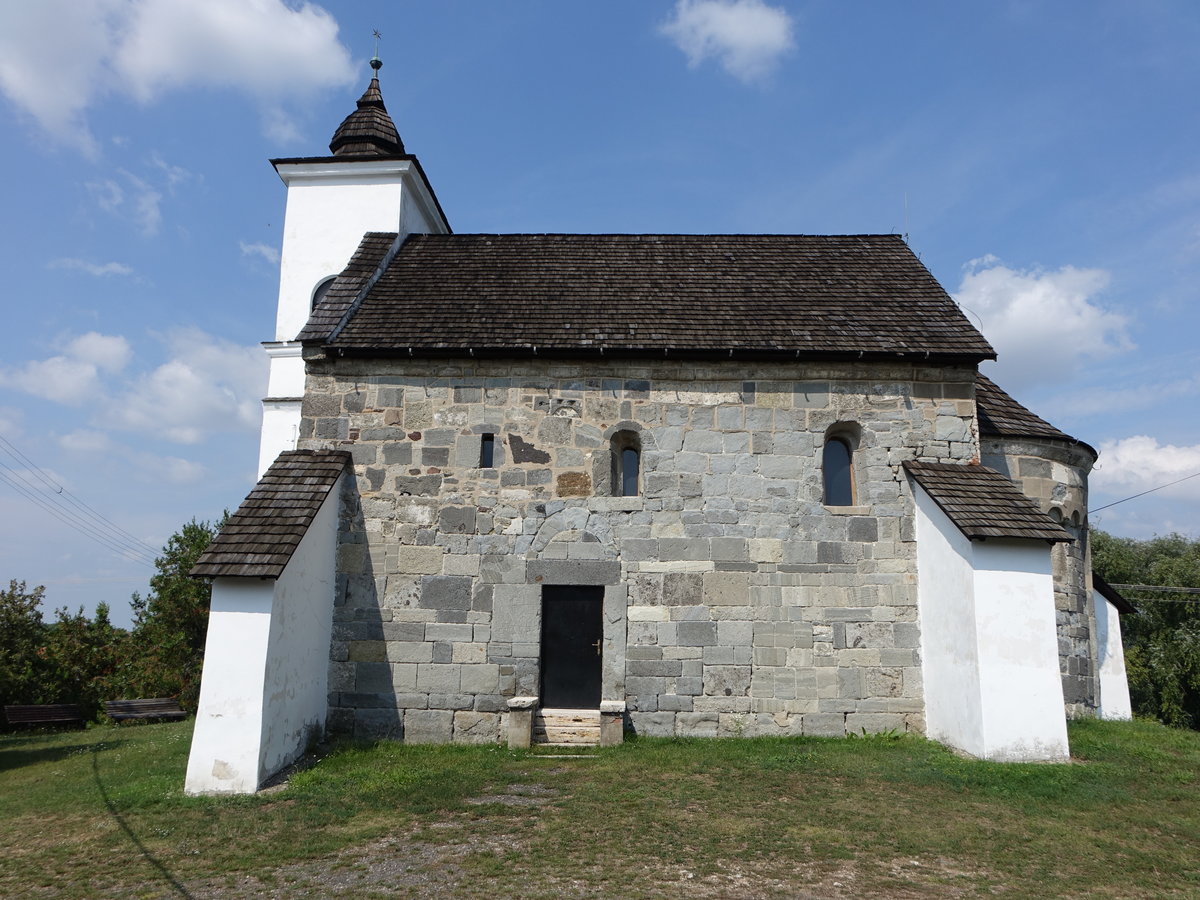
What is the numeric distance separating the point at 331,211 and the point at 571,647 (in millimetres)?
11754

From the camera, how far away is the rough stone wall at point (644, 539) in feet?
31.4

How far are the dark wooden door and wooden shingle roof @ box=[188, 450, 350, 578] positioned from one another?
3098 millimetres

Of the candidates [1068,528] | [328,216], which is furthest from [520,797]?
[328,216]

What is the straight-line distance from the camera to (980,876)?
17.9 feet

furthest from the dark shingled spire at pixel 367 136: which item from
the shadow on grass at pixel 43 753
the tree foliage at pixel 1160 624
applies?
the tree foliage at pixel 1160 624

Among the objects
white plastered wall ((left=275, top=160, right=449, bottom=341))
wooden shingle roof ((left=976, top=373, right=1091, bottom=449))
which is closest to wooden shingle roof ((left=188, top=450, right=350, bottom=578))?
white plastered wall ((left=275, top=160, right=449, bottom=341))

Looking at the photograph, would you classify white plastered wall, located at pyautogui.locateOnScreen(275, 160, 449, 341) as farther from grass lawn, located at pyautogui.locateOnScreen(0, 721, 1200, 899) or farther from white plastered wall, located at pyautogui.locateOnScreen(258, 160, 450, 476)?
grass lawn, located at pyautogui.locateOnScreen(0, 721, 1200, 899)

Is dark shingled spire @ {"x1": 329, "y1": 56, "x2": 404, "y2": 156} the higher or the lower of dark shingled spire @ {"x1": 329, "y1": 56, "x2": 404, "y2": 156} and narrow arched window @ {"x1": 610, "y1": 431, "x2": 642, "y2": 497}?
the higher

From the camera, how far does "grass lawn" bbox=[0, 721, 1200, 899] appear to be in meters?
5.37

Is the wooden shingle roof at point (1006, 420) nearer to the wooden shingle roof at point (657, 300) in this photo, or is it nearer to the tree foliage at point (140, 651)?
the wooden shingle roof at point (657, 300)

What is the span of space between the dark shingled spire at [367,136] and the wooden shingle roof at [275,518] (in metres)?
9.69

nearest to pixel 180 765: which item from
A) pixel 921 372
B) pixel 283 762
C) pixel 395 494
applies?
pixel 283 762

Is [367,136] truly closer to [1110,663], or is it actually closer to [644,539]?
[644,539]

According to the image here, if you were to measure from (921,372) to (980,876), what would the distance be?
6.58 meters
